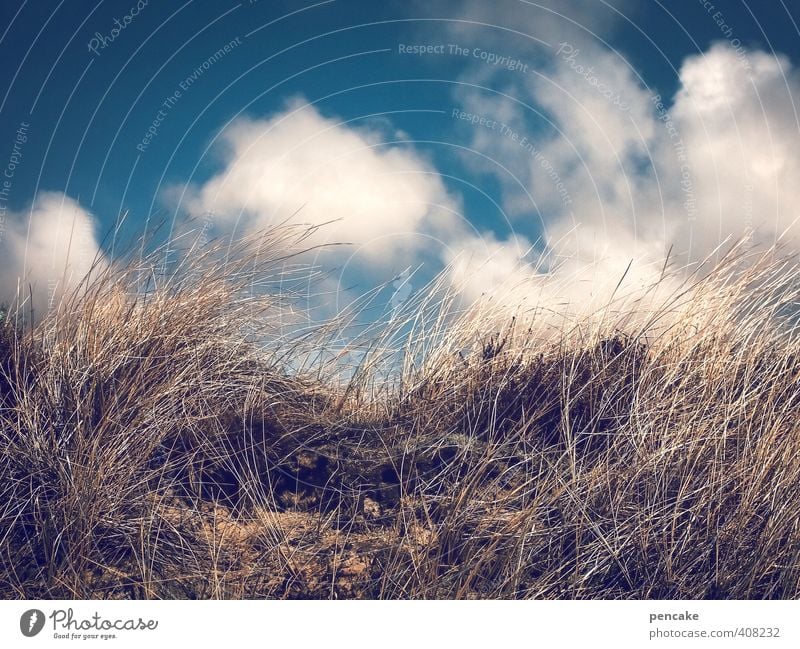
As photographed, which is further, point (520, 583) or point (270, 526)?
point (270, 526)

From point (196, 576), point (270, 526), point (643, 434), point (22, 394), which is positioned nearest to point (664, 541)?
point (643, 434)

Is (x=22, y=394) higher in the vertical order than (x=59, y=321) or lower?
lower

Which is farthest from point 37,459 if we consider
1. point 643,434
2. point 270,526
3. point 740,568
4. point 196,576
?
point 740,568

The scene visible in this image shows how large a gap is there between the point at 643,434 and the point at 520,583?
→ 76cm

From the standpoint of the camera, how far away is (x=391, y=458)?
2115 mm

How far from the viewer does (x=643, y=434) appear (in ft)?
7.15

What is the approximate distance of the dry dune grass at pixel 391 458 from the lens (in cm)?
183

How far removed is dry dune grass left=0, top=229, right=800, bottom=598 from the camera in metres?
1.83

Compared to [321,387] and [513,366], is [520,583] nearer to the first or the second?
[513,366]

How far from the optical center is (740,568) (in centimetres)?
184

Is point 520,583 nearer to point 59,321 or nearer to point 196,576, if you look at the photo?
point 196,576

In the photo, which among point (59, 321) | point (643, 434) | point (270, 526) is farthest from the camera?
point (59, 321)
